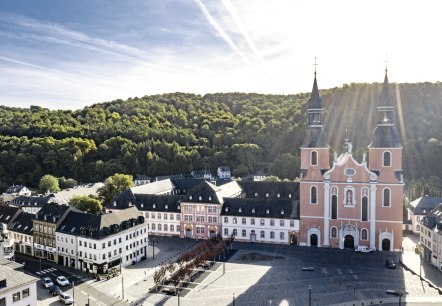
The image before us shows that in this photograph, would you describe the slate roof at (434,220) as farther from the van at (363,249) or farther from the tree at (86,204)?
the tree at (86,204)

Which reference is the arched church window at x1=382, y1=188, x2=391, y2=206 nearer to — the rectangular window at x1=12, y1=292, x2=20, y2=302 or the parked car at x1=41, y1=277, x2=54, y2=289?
the parked car at x1=41, y1=277, x2=54, y2=289

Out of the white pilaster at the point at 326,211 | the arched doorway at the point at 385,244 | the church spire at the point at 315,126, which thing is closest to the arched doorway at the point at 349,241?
the white pilaster at the point at 326,211

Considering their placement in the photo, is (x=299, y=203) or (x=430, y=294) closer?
(x=430, y=294)

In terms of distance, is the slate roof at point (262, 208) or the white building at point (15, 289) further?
the slate roof at point (262, 208)

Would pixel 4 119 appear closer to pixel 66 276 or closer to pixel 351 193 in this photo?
pixel 66 276

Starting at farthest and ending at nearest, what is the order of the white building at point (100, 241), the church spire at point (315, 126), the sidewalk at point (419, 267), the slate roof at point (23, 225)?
the church spire at point (315, 126) < the slate roof at point (23, 225) < the white building at point (100, 241) < the sidewalk at point (419, 267)

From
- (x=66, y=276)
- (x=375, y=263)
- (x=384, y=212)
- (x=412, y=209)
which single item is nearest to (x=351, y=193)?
(x=384, y=212)

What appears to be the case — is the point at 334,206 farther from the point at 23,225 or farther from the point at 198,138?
the point at 198,138
